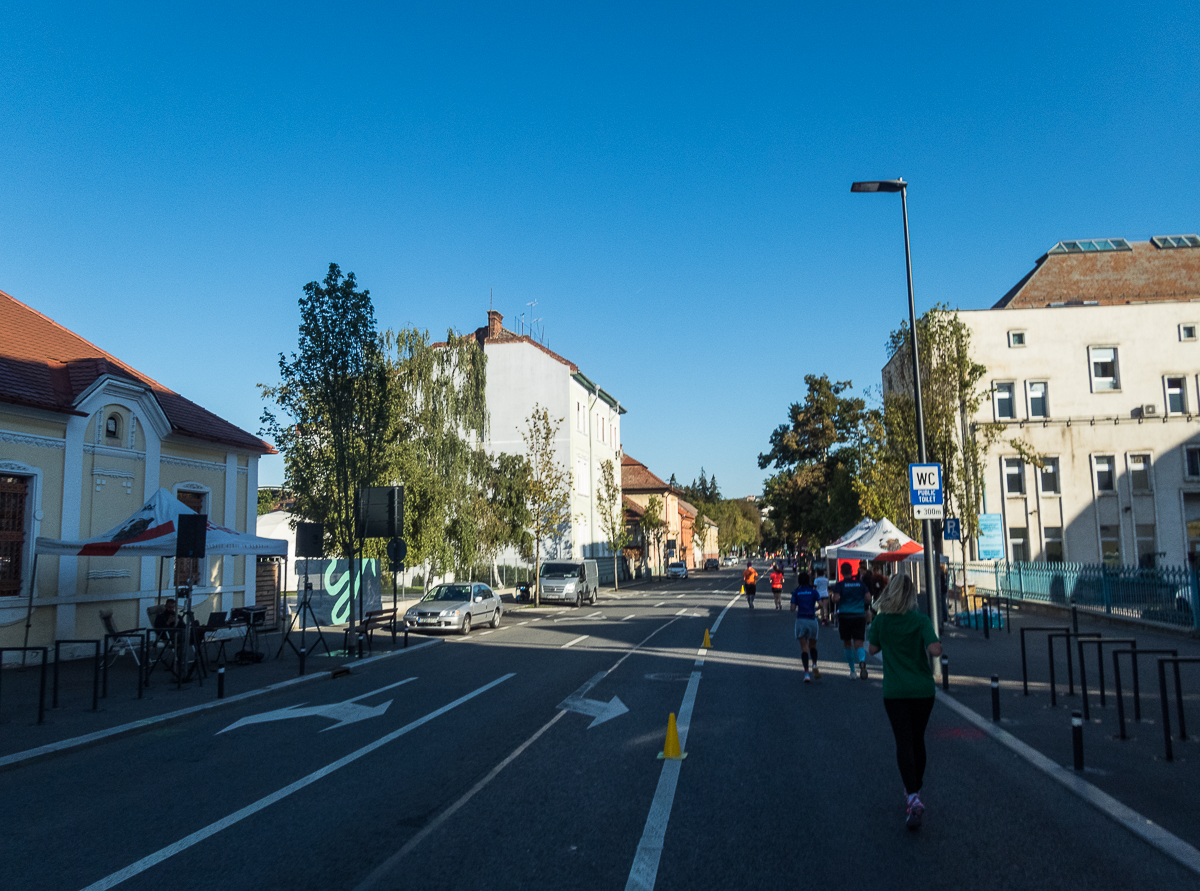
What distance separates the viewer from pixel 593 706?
11250 mm

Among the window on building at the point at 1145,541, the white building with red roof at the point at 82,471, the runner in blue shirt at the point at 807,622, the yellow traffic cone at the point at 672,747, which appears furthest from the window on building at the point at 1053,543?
the yellow traffic cone at the point at 672,747

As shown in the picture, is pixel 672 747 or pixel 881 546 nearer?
pixel 672 747

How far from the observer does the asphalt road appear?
5207mm

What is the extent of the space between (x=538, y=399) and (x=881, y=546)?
3520cm

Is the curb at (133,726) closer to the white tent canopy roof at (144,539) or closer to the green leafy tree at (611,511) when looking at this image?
the white tent canopy roof at (144,539)

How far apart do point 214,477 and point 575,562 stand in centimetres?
1956

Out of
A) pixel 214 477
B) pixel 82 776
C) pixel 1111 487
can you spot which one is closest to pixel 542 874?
pixel 82 776

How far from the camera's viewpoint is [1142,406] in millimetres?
36219

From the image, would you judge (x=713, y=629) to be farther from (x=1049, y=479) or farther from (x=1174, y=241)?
(x=1174, y=241)

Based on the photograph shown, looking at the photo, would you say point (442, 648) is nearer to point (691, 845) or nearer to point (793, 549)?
point (691, 845)

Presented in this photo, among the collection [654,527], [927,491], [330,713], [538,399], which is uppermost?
[538,399]

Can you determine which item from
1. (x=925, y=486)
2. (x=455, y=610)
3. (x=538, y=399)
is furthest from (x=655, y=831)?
(x=538, y=399)

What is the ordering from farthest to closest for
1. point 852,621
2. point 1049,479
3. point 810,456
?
point 810,456 → point 1049,479 → point 852,621

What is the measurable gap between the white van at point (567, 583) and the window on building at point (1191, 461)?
85.7 feet
